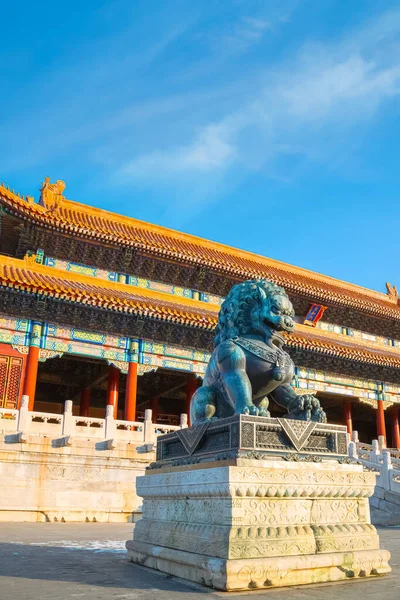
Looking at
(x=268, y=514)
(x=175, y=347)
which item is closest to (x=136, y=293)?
(x=175, y=347)

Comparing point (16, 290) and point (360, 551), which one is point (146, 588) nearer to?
point (360, 551)

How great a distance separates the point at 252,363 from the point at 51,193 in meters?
16.4

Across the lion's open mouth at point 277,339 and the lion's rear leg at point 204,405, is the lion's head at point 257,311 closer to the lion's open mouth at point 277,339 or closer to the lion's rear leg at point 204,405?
the lion's open mouth at point 277,339

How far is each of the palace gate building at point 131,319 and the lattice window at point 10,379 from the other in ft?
0.09

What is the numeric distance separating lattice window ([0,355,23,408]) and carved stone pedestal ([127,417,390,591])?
10.9m

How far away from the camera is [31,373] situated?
14898 millimetres

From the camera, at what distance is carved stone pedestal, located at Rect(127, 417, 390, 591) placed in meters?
3.42

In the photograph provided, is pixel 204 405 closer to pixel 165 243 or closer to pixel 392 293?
pixel 165 243

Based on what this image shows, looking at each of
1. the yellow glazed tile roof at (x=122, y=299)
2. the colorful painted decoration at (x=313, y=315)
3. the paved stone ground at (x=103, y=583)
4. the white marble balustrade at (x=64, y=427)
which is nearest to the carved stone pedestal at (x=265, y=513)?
the paved stone ground at (x=103, y=583)

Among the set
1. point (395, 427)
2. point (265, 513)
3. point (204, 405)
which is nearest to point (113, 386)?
point (204, 405)

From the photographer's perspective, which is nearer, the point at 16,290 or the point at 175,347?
the point at 16,290

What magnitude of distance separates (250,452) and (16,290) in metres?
11.9

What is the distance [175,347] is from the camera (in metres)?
17.4

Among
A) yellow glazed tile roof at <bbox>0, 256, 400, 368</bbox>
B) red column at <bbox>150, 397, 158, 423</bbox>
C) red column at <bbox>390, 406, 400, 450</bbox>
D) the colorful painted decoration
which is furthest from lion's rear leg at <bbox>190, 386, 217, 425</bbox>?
red column at <bbox>390, 406, 400, 450</bbox>
